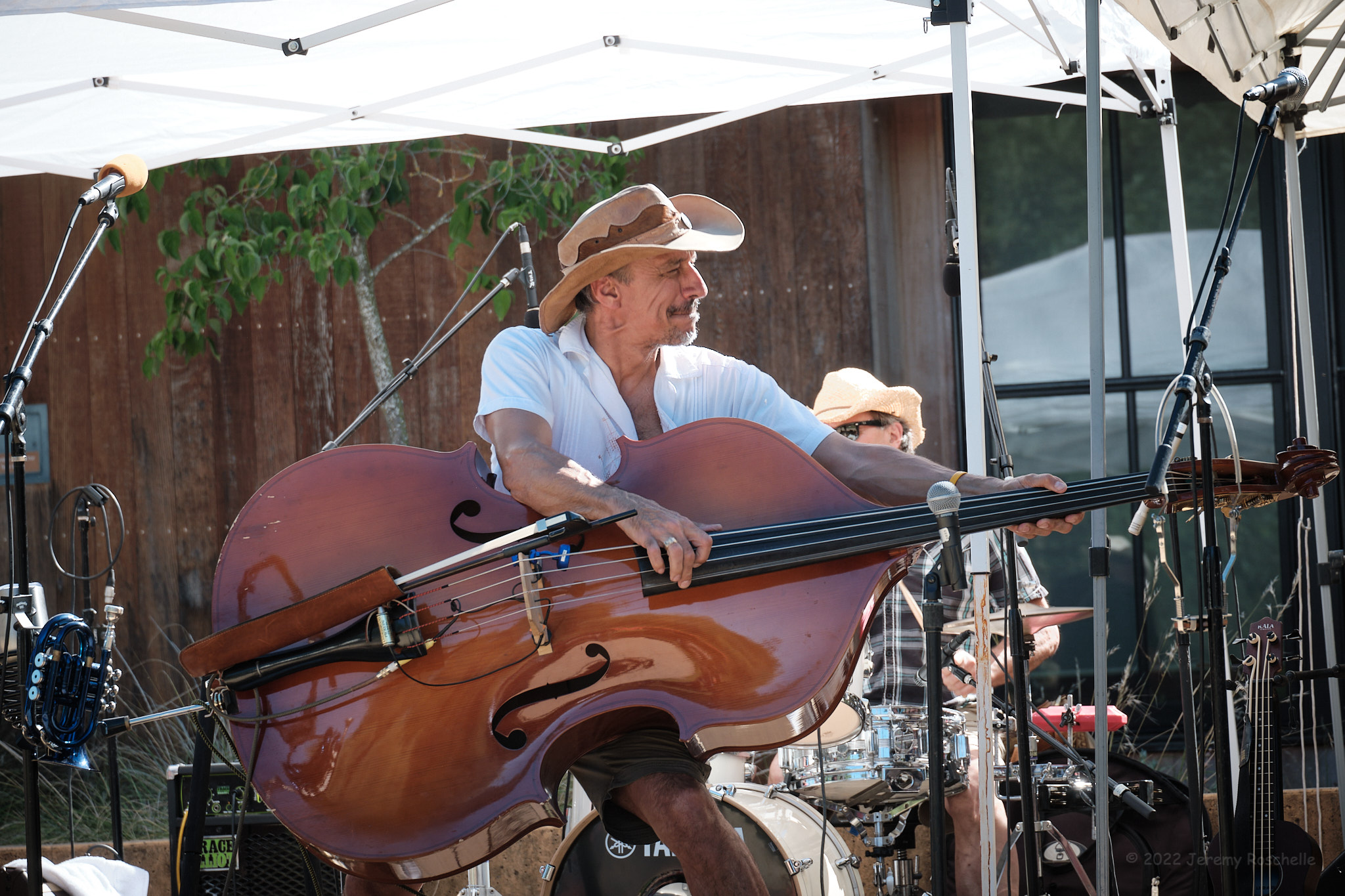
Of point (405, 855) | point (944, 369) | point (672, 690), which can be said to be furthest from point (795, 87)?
point (405, 855)

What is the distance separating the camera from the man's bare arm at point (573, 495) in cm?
235

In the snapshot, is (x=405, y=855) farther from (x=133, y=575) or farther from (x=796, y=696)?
(x=133, y=575)

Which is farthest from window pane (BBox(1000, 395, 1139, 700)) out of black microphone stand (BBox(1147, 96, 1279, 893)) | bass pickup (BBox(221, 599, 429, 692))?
bass pickup (BBox(221, 599, 429, 692))

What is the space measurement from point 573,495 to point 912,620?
7.82ft

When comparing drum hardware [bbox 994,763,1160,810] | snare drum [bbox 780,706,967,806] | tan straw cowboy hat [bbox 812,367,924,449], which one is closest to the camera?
snare drum [bbox 780,706,967,806]

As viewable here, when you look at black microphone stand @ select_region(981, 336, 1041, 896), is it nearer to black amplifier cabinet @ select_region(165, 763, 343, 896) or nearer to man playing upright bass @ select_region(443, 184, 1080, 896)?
man playing upright bass @ select_region(443, 184, 1080, 896)

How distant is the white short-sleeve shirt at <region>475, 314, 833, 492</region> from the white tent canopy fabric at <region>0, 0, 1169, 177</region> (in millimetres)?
1387

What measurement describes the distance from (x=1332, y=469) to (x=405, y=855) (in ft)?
6.43

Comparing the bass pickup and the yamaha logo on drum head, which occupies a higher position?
the bass pickup

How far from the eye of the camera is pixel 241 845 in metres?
4.00

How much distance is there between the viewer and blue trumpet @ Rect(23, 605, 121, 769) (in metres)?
2.63

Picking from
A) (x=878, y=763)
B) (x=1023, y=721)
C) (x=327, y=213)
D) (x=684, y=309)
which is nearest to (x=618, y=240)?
(x=684, y=309)

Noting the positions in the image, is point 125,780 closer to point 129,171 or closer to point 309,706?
point 129,171

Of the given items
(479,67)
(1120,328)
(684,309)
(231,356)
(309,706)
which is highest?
(479,67)
